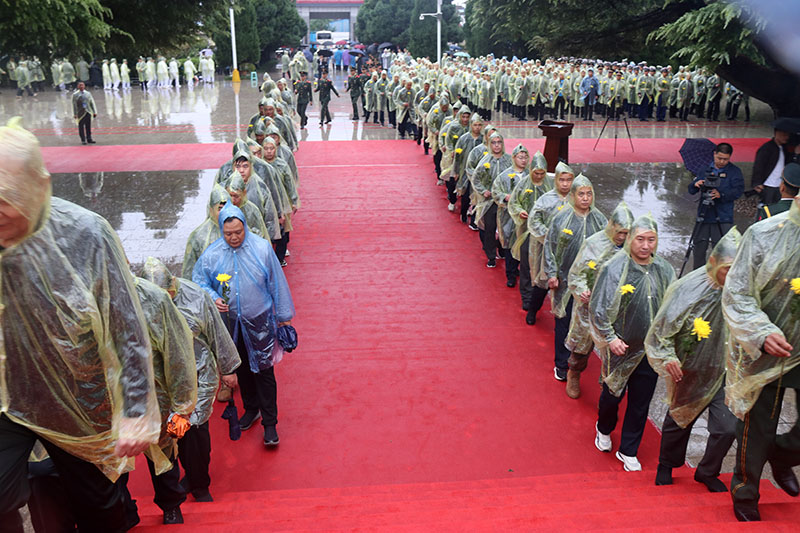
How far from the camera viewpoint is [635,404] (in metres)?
4.51

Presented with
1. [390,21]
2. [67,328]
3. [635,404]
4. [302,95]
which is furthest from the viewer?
[390,21]

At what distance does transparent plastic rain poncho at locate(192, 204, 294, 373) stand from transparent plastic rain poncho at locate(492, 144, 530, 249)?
153 inches

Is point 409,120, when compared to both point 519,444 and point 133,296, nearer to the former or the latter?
point 519,444

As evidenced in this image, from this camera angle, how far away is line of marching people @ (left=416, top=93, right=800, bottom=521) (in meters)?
3.17

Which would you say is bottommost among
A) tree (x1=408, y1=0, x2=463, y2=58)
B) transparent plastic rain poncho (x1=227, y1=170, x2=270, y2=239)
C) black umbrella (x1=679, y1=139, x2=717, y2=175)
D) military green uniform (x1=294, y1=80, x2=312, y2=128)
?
transparent plastic rain poncho (x1=227, y1=170, x2=270, y2=239)

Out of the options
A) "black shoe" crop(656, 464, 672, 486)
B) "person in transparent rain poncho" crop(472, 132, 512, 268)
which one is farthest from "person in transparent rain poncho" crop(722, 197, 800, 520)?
"person in transparent rain poncho" crop(472, 132, 512, 268)

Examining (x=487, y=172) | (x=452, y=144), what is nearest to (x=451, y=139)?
(x=452, y=144)

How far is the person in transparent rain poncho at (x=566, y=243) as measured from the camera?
5.93 metres

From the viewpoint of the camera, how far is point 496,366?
6.18 metres

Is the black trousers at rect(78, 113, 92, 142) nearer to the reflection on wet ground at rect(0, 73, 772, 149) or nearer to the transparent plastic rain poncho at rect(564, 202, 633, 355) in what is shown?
the reflection on wet ground at rect(0, 73, 772, 149)

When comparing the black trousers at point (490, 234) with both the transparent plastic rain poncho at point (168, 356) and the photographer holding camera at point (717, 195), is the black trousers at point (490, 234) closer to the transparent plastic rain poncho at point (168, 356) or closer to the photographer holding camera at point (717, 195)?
the photographer holding camera at point (717, 195)

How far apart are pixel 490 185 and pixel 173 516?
20.2 ft

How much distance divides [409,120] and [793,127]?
11614 millimetres

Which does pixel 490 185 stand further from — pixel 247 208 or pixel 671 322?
pixel 671 322
